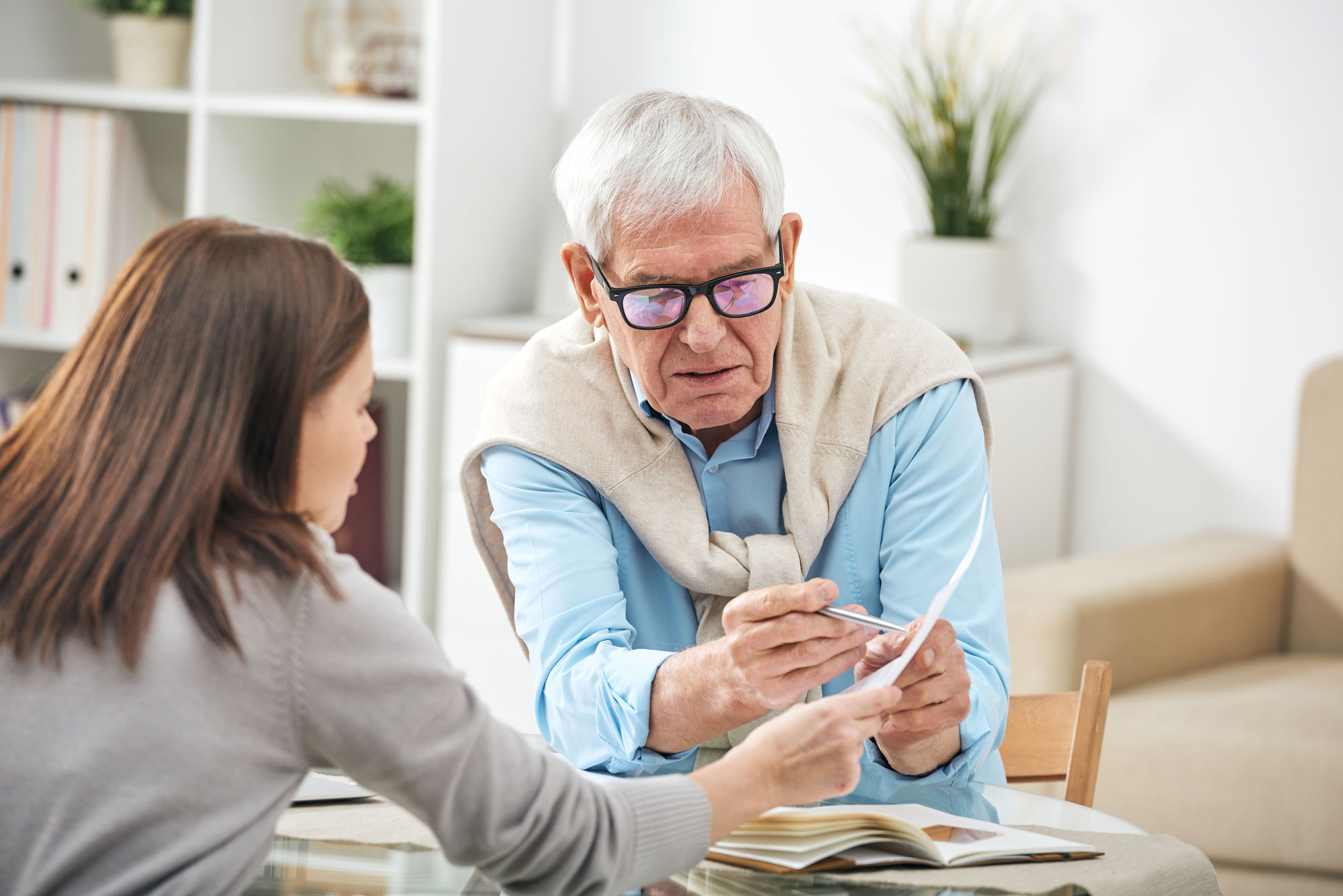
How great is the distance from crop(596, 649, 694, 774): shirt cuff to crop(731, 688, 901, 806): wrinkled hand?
0.30 meters

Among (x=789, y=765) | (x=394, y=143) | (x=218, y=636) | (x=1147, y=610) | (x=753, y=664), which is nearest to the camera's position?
(x=218, y=636)

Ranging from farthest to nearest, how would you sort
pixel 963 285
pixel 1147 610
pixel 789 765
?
pixel 963 285 → pixel 1147 610 → pixel 789 765

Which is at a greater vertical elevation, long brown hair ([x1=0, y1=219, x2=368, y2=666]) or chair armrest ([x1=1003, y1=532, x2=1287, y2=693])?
long brown hair ([x1=0, y1=219, x2=368, y2=666])

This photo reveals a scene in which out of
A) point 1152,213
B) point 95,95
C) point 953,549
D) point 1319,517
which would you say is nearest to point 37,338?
point 95,95

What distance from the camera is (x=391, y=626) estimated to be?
3.06 feet

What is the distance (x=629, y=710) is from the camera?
4.62 ft

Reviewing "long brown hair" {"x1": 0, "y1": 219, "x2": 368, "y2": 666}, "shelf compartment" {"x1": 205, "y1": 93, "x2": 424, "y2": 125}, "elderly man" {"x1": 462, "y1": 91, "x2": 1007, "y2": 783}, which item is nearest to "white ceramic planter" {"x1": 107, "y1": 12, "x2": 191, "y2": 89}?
"shelf compartment" {"x1": 205, "y1": 93, "x2": 424, "y2": 125}

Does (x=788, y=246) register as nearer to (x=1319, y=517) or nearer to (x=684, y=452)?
(x=684, y=452)

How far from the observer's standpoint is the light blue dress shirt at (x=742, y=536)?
1.47 metres

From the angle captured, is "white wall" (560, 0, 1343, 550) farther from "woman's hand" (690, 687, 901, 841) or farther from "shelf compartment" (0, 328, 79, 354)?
"woman's hand" (690, 687, 901, 841)

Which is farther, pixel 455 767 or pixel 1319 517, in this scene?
pixel 1319 517

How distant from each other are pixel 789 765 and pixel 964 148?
6.78 ft

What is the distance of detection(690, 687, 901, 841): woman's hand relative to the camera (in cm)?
107

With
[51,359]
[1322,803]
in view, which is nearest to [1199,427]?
[1322,803]
